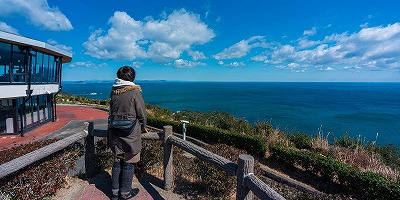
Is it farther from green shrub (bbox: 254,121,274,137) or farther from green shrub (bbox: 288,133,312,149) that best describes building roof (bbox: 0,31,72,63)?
green shrub (bbox: 288,133,312,149)

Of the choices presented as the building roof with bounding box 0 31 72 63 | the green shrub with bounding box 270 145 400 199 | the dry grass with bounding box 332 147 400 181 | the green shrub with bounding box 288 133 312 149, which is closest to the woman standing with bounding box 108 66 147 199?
the green shrub with bounding box 270 145 400 199

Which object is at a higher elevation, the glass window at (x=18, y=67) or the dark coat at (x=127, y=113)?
the glass window at (x=18, y=67)

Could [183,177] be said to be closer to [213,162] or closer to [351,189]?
[213,162]

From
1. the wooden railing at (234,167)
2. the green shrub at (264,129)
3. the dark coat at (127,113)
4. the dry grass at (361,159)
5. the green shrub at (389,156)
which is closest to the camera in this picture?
the wooden railing at (234,167)

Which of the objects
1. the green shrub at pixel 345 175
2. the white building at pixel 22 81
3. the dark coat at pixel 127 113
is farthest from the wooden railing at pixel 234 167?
the white building at pixel 22 81

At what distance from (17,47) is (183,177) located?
564 inches

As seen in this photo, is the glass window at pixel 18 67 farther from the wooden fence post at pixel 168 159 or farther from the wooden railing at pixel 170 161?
the wooden fence post at pixel 168 159

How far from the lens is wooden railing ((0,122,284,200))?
2.54 m

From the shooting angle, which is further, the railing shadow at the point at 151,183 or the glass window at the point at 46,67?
the glass window at the point at 46,67

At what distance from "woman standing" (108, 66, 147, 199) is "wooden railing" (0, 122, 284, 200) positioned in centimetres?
65

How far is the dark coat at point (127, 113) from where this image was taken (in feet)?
10.4

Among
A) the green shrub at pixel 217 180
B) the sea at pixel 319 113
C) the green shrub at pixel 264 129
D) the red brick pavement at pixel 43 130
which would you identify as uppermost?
the green shrub at pixel 217 180

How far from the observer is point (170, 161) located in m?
4.03

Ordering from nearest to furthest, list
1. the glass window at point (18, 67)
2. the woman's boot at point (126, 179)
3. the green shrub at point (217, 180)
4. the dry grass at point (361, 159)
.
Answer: the woman's boot at point (126, 179)
the green shrub at point (217, 180)
the dry grass at point (361, 159)
the glass window at point (18, 67)
